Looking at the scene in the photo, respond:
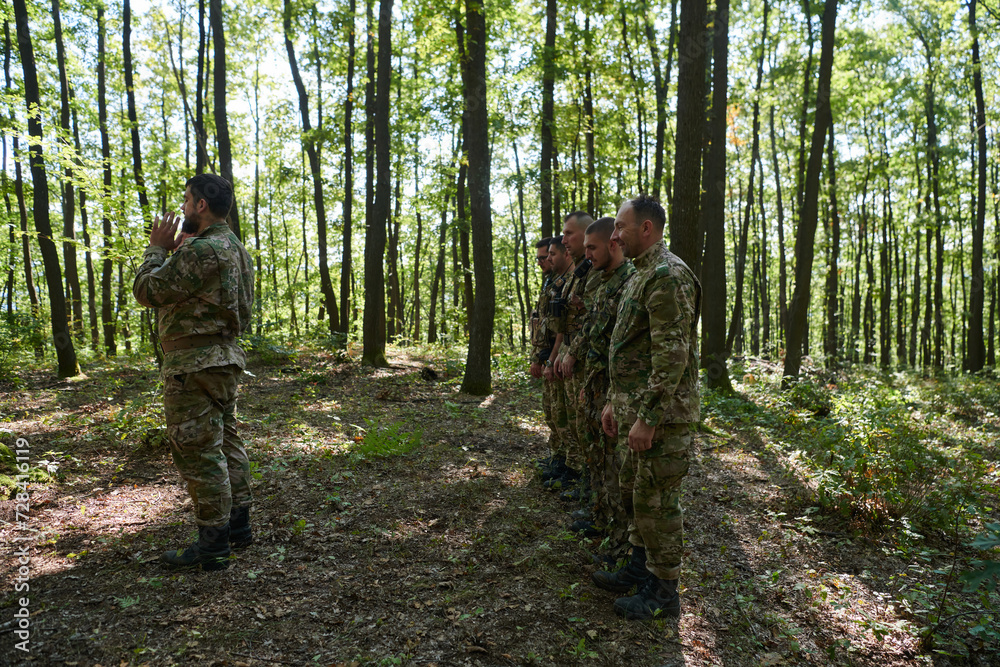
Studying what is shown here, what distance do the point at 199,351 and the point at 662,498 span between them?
3.09 meters

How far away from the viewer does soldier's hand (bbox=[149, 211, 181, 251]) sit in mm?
3547

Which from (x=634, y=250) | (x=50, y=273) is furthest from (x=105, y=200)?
(x=634, y=250)

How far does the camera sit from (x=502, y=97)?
18.7 metres

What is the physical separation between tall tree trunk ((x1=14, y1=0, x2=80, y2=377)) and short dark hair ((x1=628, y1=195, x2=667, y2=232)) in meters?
10.6

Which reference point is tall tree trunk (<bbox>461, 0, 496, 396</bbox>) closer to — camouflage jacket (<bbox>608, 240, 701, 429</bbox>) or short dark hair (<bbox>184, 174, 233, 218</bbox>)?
short dark hair (<bbox>184, 174, 233, 218</bbox>)

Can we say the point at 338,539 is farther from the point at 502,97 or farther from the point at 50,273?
the point at 502,97

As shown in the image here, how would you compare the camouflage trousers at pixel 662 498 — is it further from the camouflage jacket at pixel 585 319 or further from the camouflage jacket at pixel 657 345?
the camouflage jacket at pixel 585 319

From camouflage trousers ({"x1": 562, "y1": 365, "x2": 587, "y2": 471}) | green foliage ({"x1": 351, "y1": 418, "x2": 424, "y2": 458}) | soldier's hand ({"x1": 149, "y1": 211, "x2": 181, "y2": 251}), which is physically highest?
soldier's hand ({"x1": 149, "y1": 211, "x2": 181, "y2": 251})

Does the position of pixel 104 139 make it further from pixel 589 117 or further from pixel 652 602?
pixel 652 602

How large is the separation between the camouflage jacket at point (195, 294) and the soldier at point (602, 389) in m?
2.54

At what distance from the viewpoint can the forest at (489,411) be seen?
309 cm

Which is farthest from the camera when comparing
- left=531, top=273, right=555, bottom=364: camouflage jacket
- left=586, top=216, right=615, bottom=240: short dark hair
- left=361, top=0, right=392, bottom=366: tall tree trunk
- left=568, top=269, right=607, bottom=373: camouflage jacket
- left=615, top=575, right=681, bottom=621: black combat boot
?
left=361, top=0, right=392, bottom=366: tall tree trunk

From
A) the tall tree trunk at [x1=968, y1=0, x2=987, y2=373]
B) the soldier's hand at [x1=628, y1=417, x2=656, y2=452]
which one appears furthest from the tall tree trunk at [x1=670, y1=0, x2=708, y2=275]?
the tall tree trunk at [x1=968, y1=0, x2=987, y2=373]

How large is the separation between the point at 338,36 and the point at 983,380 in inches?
813
